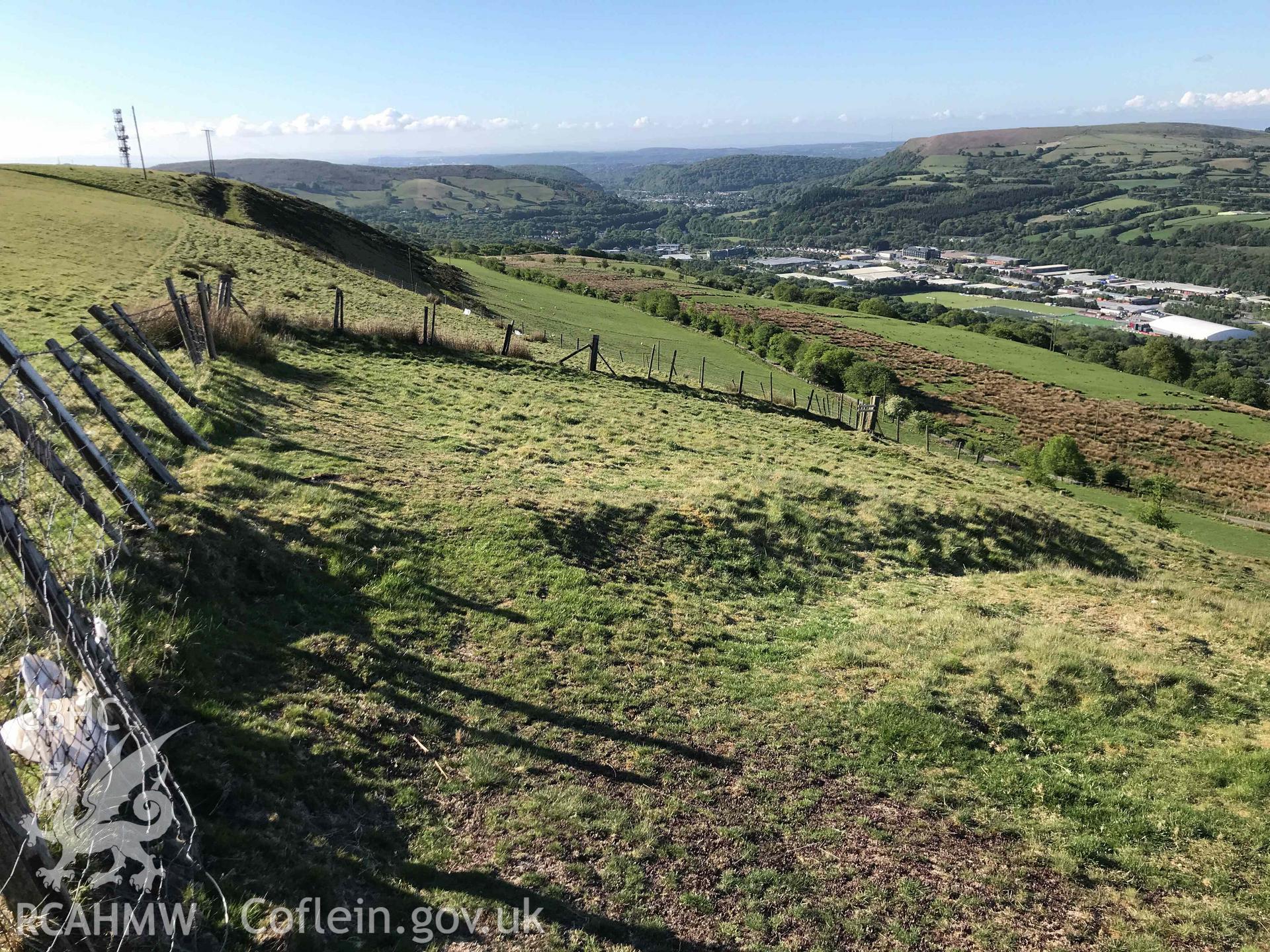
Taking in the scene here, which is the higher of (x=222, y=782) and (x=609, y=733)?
(x=222, y=782)

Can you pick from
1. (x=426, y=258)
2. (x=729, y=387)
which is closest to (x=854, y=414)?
(x=729, y=387)

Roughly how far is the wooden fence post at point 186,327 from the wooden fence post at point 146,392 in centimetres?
465

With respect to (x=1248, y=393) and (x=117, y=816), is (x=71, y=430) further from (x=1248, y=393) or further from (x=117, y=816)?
(x=1248, y=393)

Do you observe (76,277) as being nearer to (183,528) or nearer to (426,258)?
(183,528)

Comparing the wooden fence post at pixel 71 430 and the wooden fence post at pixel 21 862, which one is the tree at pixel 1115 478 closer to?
the wooden fence post at pixel 71 430

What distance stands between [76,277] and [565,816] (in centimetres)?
3622

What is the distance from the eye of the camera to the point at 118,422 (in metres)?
10.0

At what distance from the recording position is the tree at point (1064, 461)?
155 feet

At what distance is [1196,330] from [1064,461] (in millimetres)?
161992

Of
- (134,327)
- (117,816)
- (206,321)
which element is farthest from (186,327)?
(117,816)

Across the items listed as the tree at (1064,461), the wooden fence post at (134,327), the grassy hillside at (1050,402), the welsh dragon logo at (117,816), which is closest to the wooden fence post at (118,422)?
the wooden fence post at (134,327)

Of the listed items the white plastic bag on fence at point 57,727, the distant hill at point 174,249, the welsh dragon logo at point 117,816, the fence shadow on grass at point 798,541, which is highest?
the distant hill at point 174,249

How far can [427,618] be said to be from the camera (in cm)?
981

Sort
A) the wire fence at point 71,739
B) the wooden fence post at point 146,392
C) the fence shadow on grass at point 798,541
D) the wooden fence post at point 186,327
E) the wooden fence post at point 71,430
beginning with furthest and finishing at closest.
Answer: the wooden fence post at point 186,327, the fence shadow on grass at point 798,541, the wooden fence post at point 146,392, the wooden fence post at point 71,430, the wire fence at point 71,739
